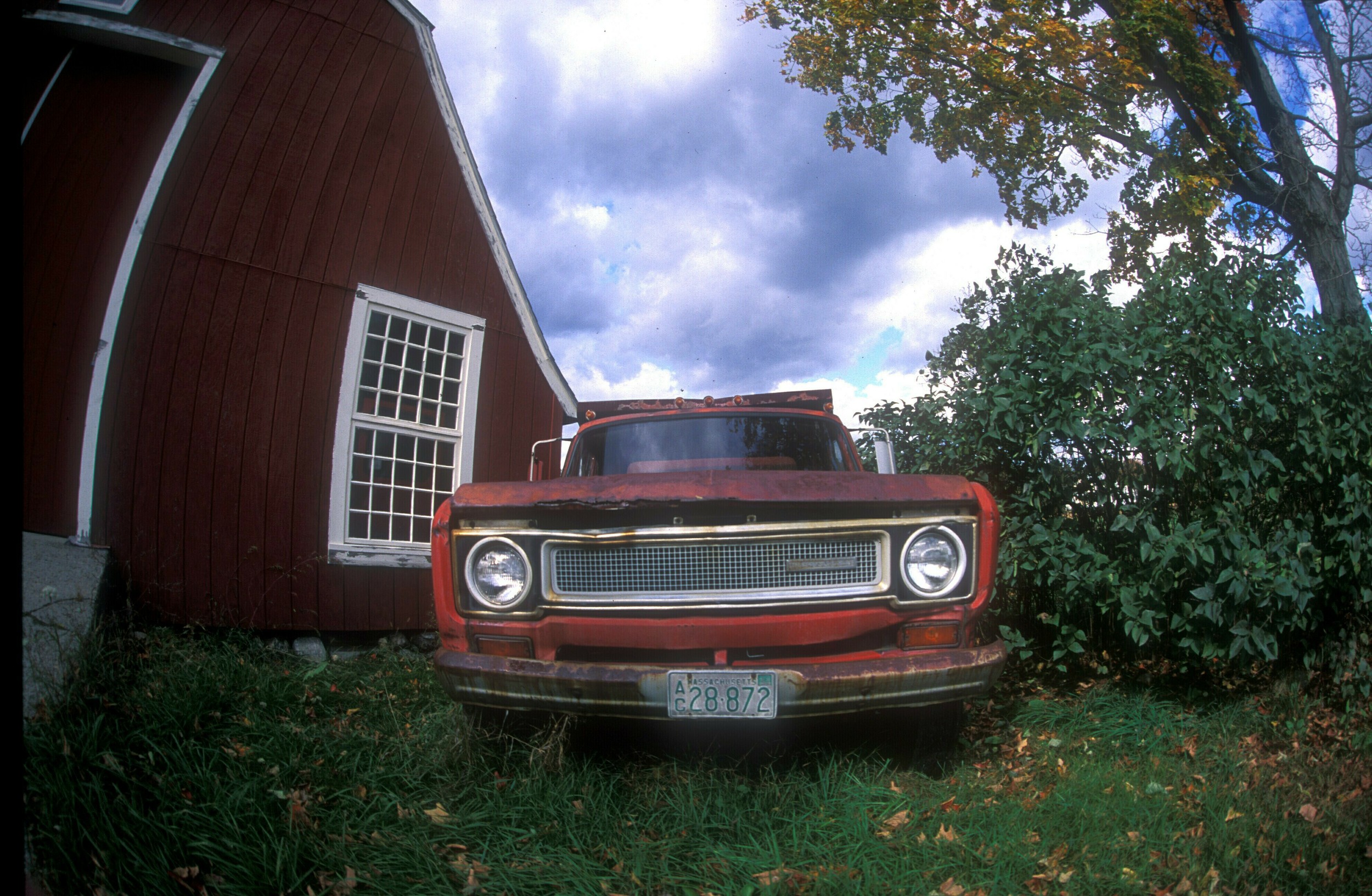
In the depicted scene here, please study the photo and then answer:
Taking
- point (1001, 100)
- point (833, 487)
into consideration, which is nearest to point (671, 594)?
point (833, 487)

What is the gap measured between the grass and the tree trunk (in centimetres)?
438

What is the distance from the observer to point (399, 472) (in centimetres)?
569

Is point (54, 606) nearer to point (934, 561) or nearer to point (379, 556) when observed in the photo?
point (379, 556)

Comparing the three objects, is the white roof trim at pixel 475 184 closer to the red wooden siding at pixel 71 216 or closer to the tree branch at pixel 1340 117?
the red wooden siding at pixel 71 216

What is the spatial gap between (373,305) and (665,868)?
4760 mm

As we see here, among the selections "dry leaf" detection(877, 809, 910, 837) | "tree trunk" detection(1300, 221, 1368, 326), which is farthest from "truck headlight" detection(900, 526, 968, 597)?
"tree trunk" detection(1300, 221, 1368, 326)

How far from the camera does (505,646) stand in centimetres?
260

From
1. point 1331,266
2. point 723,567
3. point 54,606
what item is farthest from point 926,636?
point 1331,266

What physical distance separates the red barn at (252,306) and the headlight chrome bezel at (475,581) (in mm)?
2860

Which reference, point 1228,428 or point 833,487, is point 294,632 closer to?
point 833,487

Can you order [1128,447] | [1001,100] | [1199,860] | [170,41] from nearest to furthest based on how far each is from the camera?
[1199,860], [1128,447], [170,41], [1001,100]

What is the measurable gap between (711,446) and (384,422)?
3065mm

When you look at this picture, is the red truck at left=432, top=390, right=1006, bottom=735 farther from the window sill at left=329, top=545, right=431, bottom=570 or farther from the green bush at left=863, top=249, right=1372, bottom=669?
the window sill at left=329, top=545, right=431, bottom=570

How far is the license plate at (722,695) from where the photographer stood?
2332mm
